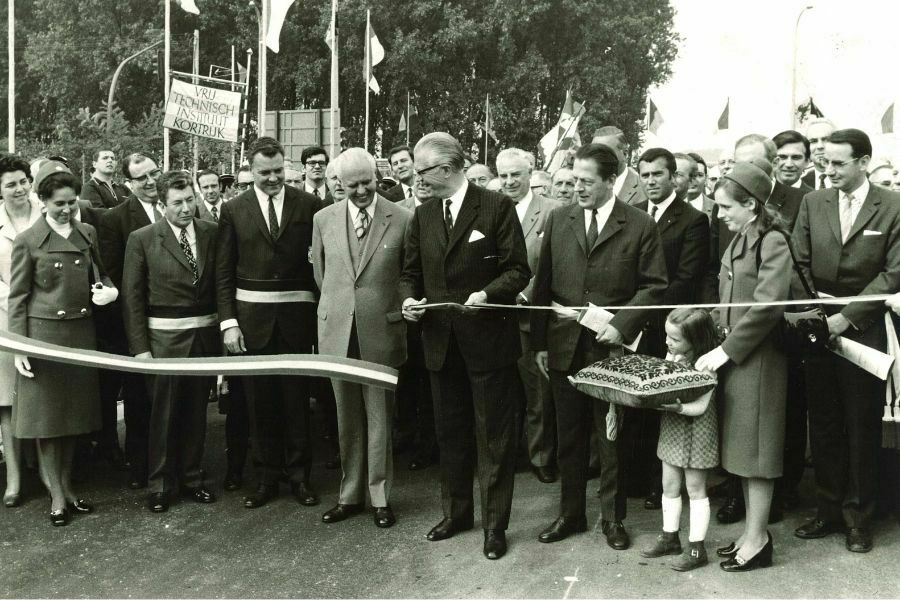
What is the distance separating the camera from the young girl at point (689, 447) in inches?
186

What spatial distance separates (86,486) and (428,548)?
9.28 feet

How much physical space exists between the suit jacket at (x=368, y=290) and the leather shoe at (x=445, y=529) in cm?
103

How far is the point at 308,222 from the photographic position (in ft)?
20.3

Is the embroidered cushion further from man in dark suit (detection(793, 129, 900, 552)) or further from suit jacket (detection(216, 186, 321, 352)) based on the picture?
suit jacket (detection(216, 186, 321, 352))

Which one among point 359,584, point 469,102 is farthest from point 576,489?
point 469,102

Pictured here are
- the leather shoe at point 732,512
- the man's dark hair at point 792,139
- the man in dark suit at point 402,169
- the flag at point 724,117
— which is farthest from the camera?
the flag at point 724,117

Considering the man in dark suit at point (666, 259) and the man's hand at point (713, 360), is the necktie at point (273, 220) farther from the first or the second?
the man's hand at point (713, 360)

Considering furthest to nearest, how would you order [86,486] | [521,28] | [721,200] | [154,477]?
[521,28] < [86,486] < [154,477] < [721,200]

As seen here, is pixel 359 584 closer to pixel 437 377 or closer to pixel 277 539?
pixel 277 539

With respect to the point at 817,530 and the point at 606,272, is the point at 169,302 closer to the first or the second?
the point at 606,272

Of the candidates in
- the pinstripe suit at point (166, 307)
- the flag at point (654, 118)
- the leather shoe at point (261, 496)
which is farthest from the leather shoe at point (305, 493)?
the flag at point (654, 118)

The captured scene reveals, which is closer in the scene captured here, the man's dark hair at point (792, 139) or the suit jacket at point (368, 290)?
the suit jacket at point (368, 290)

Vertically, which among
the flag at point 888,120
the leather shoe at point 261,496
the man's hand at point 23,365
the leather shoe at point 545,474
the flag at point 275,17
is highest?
the flag at point 275,17

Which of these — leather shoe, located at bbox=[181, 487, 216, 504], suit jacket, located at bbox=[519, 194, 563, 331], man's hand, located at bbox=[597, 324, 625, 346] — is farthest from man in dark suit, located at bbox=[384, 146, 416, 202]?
man's hand, located at bbox=[597, 324, 625, 346]
